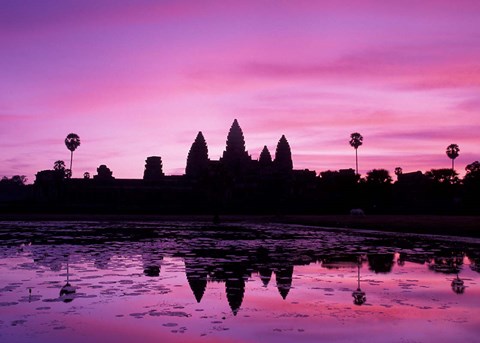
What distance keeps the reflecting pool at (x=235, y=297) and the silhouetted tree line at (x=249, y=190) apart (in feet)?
123

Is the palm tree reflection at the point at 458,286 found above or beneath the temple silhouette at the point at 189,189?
beneath

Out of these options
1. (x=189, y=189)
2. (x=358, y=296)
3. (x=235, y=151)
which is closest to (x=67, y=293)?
(x=358, y=296)

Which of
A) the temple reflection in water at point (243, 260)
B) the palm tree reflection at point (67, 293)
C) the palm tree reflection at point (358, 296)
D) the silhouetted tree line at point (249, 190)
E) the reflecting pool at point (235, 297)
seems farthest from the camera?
the silhouetted tree line at point (249, 190)

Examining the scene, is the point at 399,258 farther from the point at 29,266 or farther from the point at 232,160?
the point at 232,160

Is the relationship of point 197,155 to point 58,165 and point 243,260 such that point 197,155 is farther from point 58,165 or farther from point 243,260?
point 243,260

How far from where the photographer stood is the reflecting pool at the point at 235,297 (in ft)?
27.3

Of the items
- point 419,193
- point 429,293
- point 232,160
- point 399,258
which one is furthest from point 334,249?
point 419,193

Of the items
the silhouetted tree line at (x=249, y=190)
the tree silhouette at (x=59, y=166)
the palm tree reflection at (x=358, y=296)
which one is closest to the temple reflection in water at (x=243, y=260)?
the palm tree reflection at (x=358, y=296)

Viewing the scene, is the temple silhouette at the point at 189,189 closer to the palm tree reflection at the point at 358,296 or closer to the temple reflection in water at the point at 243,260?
the temple reflection in water at the point at 243,260

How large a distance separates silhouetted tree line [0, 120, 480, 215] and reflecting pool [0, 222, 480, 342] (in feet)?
123

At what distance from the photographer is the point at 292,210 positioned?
8269 centimetres

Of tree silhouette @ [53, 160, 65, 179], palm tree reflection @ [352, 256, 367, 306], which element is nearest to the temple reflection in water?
palm tree reflection @ [352, 256, 367, 306]

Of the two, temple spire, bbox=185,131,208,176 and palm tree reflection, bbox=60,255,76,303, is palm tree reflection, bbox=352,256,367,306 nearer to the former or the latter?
palm tree reflection, bbox=60,255,76,303

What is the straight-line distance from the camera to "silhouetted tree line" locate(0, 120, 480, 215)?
269 ft
